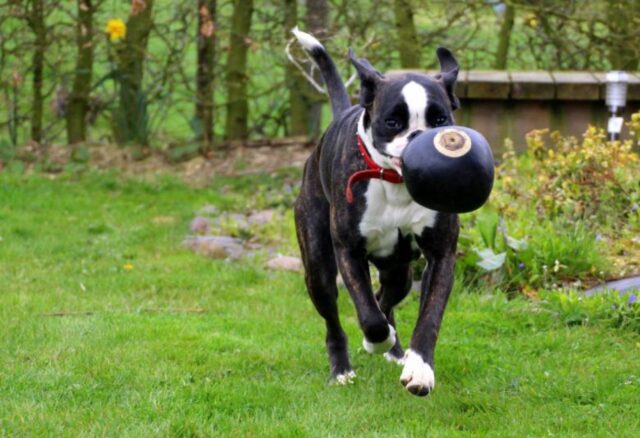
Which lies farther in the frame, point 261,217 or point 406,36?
point 406,36

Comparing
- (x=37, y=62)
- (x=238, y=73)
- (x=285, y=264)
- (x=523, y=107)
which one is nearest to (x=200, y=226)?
(x=285, y=264)

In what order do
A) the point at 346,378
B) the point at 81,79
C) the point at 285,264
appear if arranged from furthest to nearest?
the point at 81,79 → the point at 285,264 → the point at 346,378

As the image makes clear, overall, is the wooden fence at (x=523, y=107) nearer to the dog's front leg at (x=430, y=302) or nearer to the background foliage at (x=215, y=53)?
the background foliage at (x=215, y=53)

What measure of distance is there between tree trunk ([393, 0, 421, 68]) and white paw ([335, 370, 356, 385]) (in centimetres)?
Answer: 699

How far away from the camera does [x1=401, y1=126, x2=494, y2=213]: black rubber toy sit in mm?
4121

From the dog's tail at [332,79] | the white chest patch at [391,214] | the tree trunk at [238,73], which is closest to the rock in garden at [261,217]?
the tree trunk at [238,73]

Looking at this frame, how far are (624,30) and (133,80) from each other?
5.48 m

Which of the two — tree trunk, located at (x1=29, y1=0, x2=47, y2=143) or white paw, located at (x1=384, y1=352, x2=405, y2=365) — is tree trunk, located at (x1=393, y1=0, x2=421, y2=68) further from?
white paw, located at (x1=384, y1=352, x2=405, y2=365)

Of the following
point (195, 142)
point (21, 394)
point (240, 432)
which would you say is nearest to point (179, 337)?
point (21, 394)

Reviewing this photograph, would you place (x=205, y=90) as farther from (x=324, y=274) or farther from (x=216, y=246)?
(x=324, y=274)

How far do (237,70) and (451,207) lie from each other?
833cm

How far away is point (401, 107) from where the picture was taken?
436 centimetres

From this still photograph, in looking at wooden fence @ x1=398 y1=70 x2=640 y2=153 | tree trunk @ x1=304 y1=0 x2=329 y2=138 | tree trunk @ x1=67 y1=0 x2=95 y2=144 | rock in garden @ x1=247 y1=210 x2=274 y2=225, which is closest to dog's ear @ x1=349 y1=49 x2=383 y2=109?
rock in garden @ x1=247 y1=210 x2=274 y2=225

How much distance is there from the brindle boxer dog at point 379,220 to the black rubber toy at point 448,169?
193 mm
